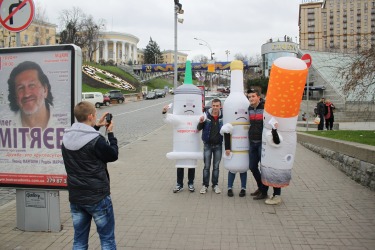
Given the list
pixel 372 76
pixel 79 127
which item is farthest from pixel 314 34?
pixel 79 127

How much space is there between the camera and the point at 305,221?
5395mm

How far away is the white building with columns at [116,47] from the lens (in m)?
119

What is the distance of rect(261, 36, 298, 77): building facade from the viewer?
56969mm

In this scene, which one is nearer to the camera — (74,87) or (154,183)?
(74,87)

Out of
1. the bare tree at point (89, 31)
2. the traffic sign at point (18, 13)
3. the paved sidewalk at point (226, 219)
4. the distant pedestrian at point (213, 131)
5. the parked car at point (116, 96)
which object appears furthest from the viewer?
the bare tree at point (89, 31)

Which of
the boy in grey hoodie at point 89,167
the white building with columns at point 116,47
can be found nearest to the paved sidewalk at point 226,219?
the boy in grey hoodie at point 89,167

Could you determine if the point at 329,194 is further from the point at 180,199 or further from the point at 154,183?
the point at 154,183

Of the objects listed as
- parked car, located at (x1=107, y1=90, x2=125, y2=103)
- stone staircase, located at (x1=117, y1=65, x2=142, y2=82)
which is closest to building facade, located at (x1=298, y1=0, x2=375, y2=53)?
stone staircase, located at (x1=117, y1=65, x2=142, y2=82)

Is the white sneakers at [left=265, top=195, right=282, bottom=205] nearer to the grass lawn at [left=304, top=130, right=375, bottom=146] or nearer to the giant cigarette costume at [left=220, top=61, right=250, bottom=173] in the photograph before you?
the giant cigarette costume at [left=220, top=61, right=250, bottom=173]

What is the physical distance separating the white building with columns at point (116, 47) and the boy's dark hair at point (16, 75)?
115 m

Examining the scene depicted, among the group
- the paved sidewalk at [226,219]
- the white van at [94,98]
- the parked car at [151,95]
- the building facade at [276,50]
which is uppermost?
the building facade at [276,50]

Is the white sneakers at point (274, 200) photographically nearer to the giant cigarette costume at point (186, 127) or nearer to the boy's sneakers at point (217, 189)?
the boy's sneakers at point (217, 189)

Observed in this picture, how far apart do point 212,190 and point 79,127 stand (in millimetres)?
4268

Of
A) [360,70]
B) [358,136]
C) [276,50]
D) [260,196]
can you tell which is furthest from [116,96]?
[260,196]
